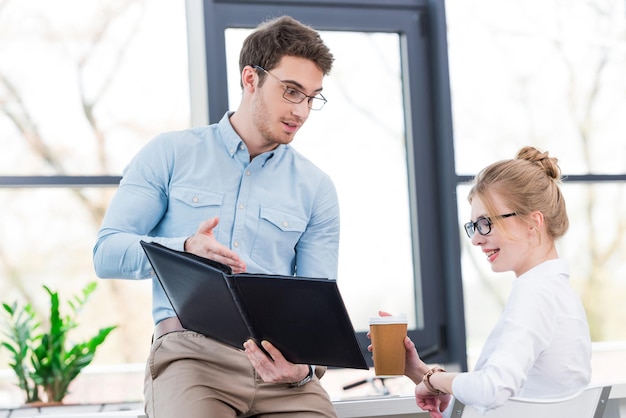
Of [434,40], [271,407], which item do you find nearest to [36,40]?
[434,40]

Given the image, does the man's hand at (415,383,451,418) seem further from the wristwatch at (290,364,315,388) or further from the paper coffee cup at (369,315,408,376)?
the wristwatch at (290,364,315,388)

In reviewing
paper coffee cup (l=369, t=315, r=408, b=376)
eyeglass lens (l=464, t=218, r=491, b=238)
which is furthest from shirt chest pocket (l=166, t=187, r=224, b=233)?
eyeglass lens (l=464, t=218, r=491, b=238)

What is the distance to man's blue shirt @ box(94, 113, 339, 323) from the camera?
2027 mm

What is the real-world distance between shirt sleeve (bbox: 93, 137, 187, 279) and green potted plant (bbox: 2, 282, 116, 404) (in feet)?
2.08

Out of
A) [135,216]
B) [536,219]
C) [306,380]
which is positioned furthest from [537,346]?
[135,216]

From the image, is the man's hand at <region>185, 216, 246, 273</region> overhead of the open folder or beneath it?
overhead

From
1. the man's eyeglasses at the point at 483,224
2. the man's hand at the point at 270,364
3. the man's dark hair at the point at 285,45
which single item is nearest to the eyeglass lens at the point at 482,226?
the man's eyeglasses at the point at 483,224

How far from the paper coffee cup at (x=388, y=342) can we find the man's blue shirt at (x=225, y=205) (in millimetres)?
375

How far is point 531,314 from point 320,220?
780mm

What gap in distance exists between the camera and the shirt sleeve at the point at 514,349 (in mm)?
1505

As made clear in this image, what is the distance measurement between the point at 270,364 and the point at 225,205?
0.51m

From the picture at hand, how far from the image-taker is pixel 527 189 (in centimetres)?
180

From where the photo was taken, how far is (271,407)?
6.48ft

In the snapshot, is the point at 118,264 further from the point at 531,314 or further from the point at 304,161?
the point at 531,314
